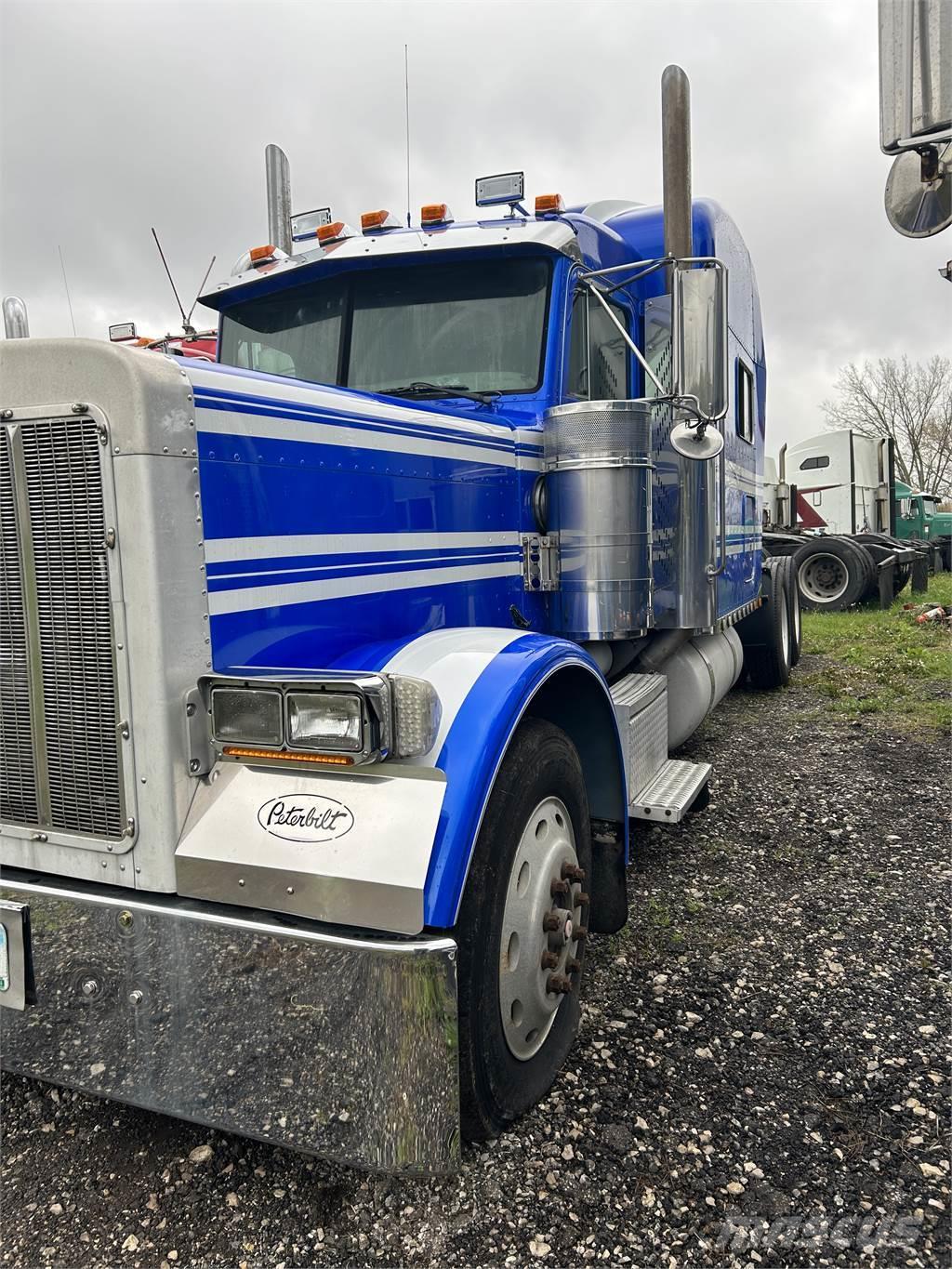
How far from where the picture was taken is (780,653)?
8133 mm

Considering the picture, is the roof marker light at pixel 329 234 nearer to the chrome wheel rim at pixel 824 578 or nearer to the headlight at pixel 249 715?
the headlight at pixel 249 715

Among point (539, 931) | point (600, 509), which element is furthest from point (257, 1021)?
point (600, 509)

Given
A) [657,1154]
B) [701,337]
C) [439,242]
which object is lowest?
[657,1154]

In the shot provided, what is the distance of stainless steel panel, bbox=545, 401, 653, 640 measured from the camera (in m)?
3.60

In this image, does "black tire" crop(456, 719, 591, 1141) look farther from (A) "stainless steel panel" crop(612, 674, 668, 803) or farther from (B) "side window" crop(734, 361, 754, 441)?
(B) "side window" crop(734, 361, 754, 441)

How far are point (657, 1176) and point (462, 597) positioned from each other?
178 cm

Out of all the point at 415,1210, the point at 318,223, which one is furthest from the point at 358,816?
the point at 318,223

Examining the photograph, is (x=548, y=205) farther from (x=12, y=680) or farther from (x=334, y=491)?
(x=12, y=680)

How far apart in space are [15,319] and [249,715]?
1887 millimetres

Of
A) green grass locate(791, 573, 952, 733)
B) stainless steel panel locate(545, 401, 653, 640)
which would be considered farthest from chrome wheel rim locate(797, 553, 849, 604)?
stainless steel panel locate(545, 401, 653, 640)

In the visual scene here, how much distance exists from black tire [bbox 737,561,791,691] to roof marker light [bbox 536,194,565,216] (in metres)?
4.56

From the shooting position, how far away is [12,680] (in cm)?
221

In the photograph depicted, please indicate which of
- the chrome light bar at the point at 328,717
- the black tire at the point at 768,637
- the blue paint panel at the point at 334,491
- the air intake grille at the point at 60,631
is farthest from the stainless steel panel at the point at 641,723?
the black tire at the point at 768,637

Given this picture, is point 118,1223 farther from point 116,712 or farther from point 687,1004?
point 687,1004
